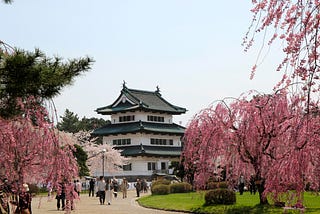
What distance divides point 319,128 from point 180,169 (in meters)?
36.1

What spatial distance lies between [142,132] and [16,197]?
47447 mm

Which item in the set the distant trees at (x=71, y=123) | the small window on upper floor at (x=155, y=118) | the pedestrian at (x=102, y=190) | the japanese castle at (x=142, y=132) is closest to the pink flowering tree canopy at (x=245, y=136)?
the pedestrian at (x=102, y=190)

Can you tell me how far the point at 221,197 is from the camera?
21797 millimetres

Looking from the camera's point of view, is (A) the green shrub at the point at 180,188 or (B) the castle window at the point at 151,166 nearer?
(A) the green shrub at the point at 180,188


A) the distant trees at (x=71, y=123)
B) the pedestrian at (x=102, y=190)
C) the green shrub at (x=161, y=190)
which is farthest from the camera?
the distant trees at (x=71, y=123)

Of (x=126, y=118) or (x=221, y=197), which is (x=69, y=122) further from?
(x=221, y=197)

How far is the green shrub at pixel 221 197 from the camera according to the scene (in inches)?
854

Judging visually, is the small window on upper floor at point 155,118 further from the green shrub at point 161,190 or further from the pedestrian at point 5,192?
the pedestrian at point 5,192

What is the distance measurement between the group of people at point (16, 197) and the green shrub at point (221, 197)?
8711mm

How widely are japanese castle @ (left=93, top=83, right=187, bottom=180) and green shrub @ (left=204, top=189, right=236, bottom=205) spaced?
38.3 m

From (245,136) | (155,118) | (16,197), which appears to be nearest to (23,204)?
(16,197)

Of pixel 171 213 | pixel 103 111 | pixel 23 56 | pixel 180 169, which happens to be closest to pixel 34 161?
pixel 171 213

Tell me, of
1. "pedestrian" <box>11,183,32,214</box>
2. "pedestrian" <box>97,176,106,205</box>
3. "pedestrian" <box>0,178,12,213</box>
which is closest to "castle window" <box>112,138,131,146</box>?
"pedestrian" <box>97,176,106,205</box>

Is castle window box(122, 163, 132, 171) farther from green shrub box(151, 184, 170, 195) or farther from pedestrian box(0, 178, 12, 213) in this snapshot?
pedestrian box(0, 178, 12, 213)
